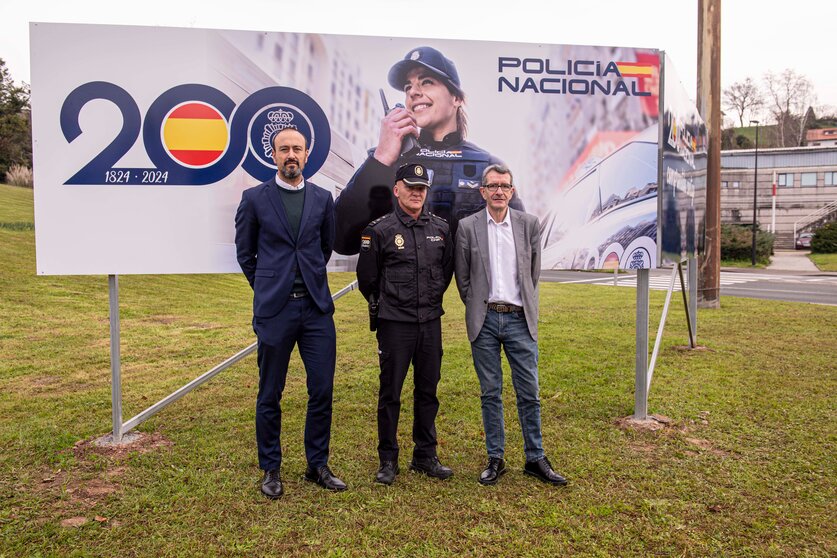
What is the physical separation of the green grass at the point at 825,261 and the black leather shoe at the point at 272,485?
3260 centimetres

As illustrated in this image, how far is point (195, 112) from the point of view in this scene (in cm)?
478

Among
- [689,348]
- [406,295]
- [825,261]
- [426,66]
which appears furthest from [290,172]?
[825,261]

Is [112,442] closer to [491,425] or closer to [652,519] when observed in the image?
[491,425]

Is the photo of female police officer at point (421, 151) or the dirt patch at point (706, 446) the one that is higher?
the photo of female police officer at point (421, 151)

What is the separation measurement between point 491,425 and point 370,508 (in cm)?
100

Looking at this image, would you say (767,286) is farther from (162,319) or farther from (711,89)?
(162,319)

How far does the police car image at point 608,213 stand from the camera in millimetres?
5270

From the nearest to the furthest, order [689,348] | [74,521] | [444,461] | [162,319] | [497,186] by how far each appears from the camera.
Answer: [74,521] < [497,186] < [444,461] < [689,348] < [162,319]

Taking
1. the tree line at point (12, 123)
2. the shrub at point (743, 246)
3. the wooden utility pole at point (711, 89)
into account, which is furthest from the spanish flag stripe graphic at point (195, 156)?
the shrub at point (743, 246)

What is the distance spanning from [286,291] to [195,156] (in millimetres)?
1506

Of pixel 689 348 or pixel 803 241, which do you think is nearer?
pixel 689 348

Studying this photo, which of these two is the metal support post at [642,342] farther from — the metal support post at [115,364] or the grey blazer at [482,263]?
the metal support post at [115,364]

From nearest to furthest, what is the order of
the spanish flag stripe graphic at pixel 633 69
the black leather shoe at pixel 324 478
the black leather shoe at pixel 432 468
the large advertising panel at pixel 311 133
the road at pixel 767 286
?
the black leather shoe at pixel 324 478 → the black leather shoe at pixel 432 468 → the large advertising panel at pixel 311 133 → the spanish flag stripe graphic at pixel 633 69 → the road at pixel 767 286

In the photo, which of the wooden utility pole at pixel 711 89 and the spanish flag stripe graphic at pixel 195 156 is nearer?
the spanish flag stripe graphic at pixel 195 156
